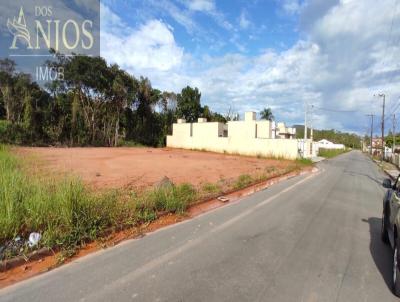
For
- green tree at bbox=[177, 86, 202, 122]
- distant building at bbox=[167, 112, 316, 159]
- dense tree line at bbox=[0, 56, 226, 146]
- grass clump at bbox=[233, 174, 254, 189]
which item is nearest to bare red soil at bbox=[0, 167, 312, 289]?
grass clump at bbox=[233, 174, 254, 189]

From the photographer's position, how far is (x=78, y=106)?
3844cm

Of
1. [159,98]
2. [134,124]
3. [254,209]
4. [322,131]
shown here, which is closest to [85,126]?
[134,124]

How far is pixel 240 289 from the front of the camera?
366 cm

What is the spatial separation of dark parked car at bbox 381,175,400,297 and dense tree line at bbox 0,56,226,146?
35804 mm

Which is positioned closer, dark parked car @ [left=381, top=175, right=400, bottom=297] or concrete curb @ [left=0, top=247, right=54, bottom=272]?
dark parked car @ [left=381, top=175, right=400, bottom=297]

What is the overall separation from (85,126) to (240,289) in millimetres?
40200

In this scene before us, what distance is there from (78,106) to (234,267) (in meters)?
38.9

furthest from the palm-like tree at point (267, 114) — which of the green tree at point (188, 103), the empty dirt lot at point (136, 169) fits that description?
the empty dirt lot at point (136, 169)

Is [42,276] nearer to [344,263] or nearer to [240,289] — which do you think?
[240,289]

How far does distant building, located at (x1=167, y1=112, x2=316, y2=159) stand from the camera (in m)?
31.9

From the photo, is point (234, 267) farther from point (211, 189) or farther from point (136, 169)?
point (136, 169)

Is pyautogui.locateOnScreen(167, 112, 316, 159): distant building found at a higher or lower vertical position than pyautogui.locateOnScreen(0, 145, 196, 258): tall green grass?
higher

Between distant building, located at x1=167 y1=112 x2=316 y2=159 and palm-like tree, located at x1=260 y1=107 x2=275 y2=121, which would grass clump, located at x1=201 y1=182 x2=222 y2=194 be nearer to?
distant building, located at x1=167 y1=112 x2=316 y2=159

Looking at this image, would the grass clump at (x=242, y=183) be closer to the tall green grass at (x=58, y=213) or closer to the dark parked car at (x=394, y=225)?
the tall green grass at (x=58, y=213)
